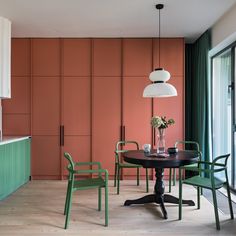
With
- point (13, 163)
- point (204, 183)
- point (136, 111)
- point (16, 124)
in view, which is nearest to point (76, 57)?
point (136, 111)

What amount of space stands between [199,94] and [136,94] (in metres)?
1.22

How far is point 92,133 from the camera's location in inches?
196

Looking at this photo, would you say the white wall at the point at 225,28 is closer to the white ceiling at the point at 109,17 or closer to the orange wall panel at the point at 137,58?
the white ceiling at the point at 109,17

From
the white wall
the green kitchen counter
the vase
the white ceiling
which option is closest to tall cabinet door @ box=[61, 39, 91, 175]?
the white ceiling

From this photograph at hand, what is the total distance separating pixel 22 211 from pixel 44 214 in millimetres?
344

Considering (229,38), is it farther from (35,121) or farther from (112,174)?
(35,121)

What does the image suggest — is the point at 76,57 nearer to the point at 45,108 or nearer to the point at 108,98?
the point at 108,98

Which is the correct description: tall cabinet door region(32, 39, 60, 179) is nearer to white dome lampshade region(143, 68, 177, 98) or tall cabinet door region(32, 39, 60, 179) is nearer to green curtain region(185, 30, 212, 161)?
white dome lampshade region(143, 68, 177, 98)

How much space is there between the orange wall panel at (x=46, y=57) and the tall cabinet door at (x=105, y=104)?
2.43 ft

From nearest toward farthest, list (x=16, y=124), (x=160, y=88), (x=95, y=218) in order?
(x=95, y=218) < (x=160, y=88) < (x=16, y=124)

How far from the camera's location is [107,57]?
4.99 m

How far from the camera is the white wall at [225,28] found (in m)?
3.74

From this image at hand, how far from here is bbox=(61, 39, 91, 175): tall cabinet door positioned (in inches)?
196

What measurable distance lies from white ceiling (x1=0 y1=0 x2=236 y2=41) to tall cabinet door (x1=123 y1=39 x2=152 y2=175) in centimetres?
39
